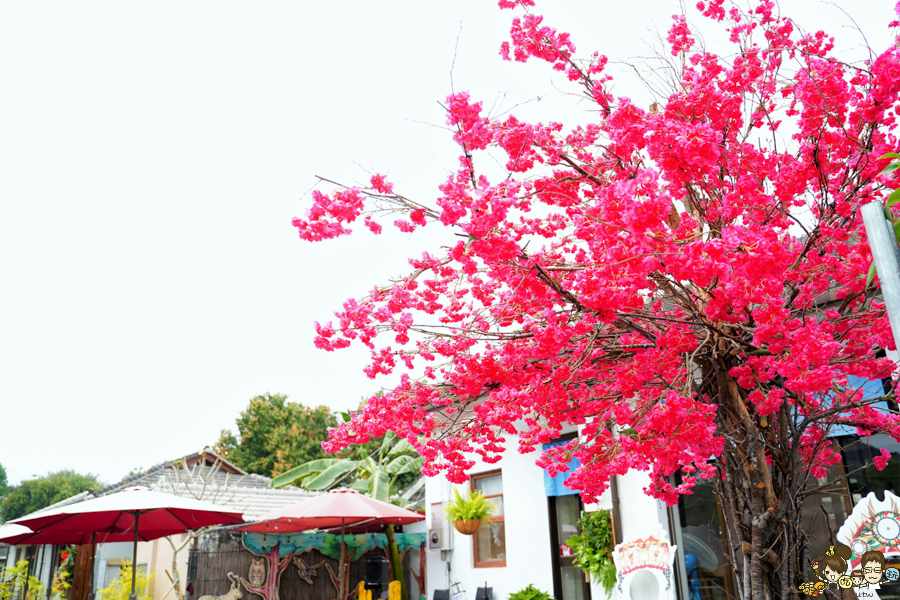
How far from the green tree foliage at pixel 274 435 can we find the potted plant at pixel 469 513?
1870 centimetres

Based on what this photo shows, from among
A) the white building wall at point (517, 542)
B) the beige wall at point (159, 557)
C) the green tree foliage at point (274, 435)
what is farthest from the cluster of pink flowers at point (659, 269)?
the green tree foliage at point (274, 435)

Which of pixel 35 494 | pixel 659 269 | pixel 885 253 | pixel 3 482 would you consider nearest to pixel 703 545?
pixel 659 269

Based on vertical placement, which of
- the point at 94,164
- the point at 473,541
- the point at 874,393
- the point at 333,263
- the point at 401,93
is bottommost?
the point at 473,541

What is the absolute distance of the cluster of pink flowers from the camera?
11.8 ft

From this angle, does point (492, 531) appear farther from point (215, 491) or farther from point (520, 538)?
point (215, 491)

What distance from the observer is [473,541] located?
34.9 feet

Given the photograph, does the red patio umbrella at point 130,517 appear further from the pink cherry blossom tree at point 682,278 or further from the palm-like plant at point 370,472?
the palm-like plant at point 370,472

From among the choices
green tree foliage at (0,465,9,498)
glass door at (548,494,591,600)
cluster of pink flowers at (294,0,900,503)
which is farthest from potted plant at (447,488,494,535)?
green tree foliage at (0,465,9,498)

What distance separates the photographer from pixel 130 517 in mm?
8414

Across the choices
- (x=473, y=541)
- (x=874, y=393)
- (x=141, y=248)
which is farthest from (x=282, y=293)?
(x=874, y=393)

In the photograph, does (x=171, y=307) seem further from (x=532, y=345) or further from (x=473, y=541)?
(x=532, y=345)

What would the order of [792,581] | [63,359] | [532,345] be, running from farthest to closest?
[63,359]
[532,345]
[792,581]

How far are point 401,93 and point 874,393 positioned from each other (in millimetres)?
5315

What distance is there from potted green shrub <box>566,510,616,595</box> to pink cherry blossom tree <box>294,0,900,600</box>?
2641mm
